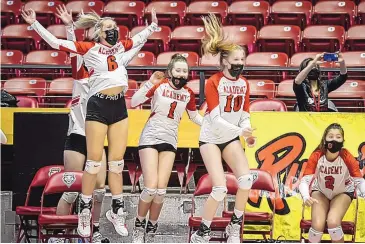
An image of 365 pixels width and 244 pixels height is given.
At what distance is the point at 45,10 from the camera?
14750 millimetres

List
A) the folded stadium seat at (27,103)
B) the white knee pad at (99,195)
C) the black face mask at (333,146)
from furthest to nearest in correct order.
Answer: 1. the folded stadium seat at (27,103)
2. the white knee pad at (99,195)
3. the black face mask at (333,146)

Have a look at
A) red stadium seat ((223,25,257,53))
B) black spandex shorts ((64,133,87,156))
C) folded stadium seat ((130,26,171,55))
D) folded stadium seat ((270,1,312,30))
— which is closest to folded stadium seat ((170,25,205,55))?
folded stadium seat ((130,26,171,55))

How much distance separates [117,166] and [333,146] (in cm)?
216

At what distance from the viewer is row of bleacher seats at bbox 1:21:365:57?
1344 cm

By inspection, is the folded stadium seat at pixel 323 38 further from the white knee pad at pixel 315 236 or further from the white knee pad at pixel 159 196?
the white knee pad at pixel 159 196

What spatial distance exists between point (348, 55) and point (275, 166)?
3.02 meters

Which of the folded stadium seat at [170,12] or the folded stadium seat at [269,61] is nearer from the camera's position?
the folded stadium seat at [269,61]

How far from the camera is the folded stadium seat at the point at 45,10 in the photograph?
14.7m

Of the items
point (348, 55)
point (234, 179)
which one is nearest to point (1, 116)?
point (234, 179)

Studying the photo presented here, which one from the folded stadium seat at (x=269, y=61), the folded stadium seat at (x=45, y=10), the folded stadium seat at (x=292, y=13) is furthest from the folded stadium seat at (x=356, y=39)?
Result: the folded stadium seat at (x=45, y=10)

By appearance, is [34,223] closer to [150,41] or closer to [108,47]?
[108,47]

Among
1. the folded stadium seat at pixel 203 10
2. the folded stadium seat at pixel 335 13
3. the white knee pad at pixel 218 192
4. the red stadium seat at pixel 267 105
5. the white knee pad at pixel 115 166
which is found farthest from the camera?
the folded stadium seat at pixel 203 10

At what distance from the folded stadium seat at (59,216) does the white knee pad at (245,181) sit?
1608 millimetres

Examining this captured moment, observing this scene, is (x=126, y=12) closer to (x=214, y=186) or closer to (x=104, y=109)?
(x=104, y=109)
